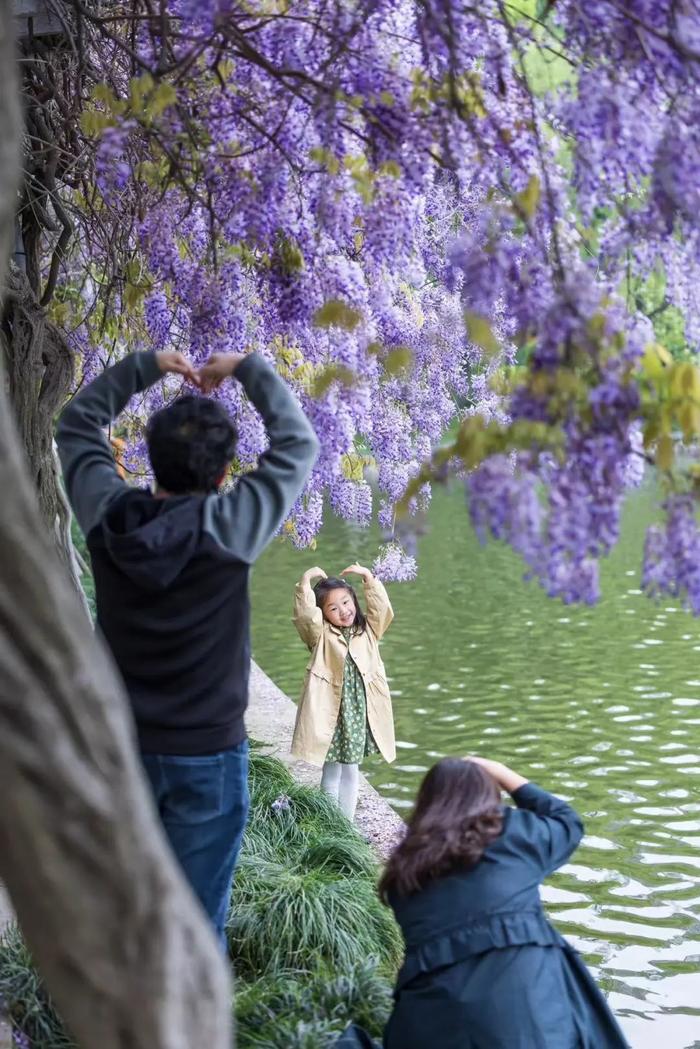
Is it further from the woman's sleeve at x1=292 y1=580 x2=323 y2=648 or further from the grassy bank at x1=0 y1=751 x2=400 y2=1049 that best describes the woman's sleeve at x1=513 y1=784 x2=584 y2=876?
A: the woman's sleeve at x1=292 y1=580 x2=323 y2=648

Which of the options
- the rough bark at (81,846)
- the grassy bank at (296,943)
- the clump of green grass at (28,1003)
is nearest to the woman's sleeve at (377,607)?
the grassy bank at (296,943)

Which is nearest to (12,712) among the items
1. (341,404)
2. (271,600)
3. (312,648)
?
(341,404)

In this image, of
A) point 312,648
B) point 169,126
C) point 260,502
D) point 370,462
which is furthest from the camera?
point 370,462

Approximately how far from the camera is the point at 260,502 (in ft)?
10.4

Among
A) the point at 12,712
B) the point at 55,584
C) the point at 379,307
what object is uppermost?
the point at 379,307

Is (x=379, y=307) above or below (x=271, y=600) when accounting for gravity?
above

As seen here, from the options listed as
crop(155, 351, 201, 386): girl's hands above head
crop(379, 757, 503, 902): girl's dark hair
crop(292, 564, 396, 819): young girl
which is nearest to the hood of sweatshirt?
crop(155, 351, 201, 386): girl's hands above head

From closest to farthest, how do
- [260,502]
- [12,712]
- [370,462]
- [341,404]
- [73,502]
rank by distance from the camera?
[12,712] < [260,502] < [73,502] < [341,404] < [370,462]

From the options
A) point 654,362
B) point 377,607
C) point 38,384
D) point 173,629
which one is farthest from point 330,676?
point 654,362

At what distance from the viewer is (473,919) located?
3.33 metres

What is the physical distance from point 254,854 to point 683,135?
3.20 meters

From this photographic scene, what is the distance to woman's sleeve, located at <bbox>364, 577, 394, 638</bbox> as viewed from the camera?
6.98m

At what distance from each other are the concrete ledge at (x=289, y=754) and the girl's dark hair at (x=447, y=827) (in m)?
2.79

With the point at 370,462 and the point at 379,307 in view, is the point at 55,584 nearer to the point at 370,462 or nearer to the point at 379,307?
the point at 379,307
